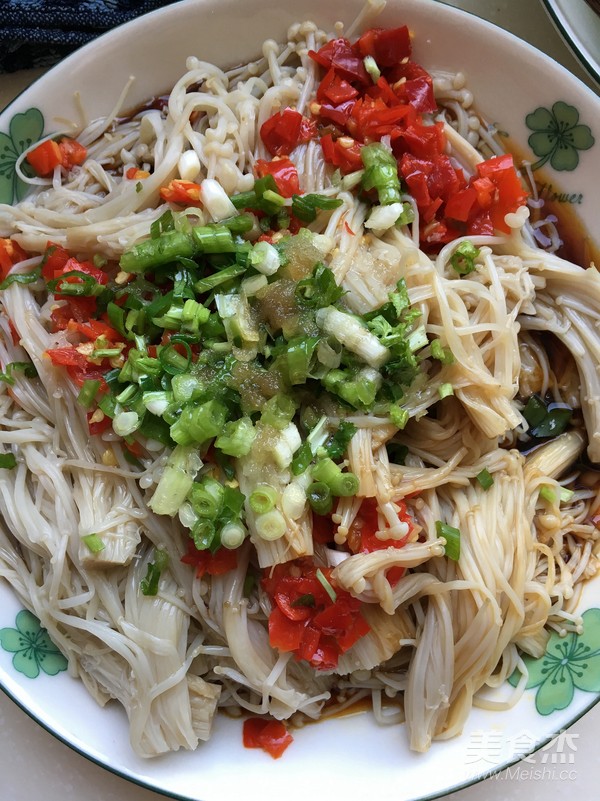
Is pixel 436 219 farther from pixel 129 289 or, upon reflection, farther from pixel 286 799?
pixel 286 799

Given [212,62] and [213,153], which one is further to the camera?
[212,62]

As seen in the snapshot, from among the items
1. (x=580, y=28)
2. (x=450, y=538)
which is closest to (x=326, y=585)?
(x=450, y=538)

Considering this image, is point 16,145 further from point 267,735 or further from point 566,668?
point 566,668

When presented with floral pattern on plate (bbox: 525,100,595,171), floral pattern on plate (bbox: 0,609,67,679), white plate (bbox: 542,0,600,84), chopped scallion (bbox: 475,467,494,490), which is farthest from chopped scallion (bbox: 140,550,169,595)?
white plate (bbox: 542,0,600,84)

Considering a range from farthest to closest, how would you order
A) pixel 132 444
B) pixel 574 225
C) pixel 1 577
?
pixel 574 225, pixel 1 577, pixel 132 444

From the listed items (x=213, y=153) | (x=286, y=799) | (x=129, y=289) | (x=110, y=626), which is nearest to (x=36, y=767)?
(x=110, y=626)

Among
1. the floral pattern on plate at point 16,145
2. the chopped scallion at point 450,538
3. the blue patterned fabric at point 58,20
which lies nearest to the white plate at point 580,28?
the blue patterned fabric at point 58,20
